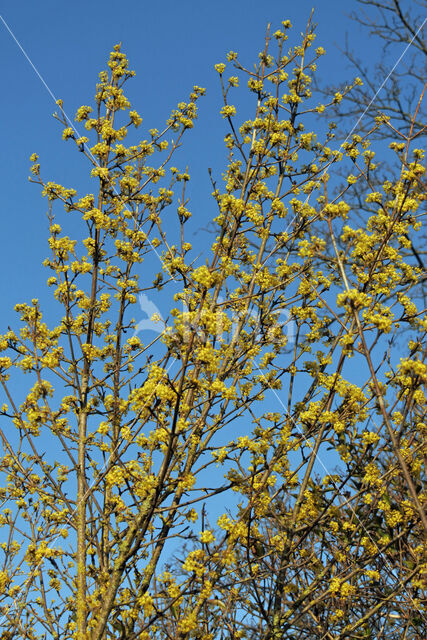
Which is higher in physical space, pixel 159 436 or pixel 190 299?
pixel 190 299

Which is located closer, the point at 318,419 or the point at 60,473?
the point at 318,419

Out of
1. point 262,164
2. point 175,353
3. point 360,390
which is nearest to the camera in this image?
point 175,353

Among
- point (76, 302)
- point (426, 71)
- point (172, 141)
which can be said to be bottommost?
point (76, 302)

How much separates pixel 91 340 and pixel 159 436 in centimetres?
177

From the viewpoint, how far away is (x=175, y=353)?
385cm

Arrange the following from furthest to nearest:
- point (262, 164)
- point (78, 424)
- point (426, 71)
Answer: point (426, 71) → point (262, 164) → point (78, 424)

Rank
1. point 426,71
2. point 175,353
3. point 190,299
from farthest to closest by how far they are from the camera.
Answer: point 426,71 < point 190,299 < point 175,353

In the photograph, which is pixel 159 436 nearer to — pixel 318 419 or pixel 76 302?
pixel 318 419

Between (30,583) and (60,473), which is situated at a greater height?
(60,473)

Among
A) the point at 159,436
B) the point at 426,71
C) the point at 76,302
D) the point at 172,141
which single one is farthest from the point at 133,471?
the point at 426,71

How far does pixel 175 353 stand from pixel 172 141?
3.48m

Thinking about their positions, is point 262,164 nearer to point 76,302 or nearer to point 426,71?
point 76,302

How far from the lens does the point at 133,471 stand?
4551 mm

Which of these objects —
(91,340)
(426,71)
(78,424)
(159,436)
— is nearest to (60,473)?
(78,424)
